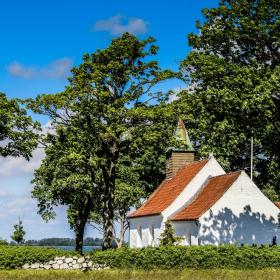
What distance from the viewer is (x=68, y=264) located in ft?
114

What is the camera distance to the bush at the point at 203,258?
1281 inches

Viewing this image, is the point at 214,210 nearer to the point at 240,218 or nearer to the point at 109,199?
the point at 240,218

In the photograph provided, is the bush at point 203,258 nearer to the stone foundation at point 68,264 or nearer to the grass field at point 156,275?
the grass field at point 156,275

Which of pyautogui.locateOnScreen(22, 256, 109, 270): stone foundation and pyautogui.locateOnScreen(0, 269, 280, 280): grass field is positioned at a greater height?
pyautogui.locateOnScreen(22, 256, 109, 270): stone foundation

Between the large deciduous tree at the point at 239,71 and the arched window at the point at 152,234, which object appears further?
the arched window at the point at 152,234

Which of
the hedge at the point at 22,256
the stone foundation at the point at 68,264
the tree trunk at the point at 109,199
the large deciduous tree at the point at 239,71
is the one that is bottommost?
the stone foundation at the point at 68,264

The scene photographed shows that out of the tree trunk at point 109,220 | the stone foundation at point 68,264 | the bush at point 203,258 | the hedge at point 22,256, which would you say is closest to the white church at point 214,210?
the tree trunk at point 109,220

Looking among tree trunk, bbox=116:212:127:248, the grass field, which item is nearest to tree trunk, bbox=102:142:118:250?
the grass field

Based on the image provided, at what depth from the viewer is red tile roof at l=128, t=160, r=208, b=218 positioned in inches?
1862

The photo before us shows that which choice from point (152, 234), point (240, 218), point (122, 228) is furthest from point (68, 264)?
point (122, 228)

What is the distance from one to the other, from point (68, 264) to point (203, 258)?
8.55m

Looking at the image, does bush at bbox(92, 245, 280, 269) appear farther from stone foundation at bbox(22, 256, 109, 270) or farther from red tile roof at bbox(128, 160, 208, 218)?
red tile roof at bbox(128, 160, 208, 218)

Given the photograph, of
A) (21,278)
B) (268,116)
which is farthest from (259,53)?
(21,278)

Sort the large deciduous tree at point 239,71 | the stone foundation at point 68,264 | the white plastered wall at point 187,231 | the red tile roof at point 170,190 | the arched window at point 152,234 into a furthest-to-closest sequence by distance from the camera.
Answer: the arched window at point 152,234, the red tile roof at point 170,190, the white plastered wall at point 187,231, the stone foundation at point 68,264, the large deciduous tree at point 239,71
